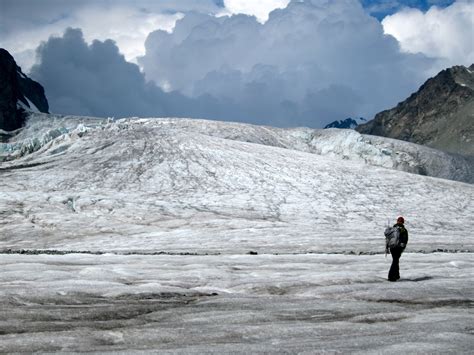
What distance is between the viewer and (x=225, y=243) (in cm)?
4550

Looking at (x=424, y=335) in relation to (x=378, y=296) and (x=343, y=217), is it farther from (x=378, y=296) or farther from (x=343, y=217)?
(x=343, y=217)

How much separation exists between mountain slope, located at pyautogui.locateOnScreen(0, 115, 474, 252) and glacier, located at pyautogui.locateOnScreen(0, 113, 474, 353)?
217 millimetres

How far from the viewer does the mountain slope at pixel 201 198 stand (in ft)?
161

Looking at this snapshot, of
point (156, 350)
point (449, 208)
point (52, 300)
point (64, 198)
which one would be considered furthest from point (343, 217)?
point (156, 350)

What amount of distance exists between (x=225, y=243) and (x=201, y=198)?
54.0ft

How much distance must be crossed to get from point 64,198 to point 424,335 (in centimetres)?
4853

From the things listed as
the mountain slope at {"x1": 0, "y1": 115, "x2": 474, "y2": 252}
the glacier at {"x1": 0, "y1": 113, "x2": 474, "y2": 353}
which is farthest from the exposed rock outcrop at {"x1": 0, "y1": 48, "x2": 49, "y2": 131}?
the mountain slope at {"x1": 0, "y1": 115, "x2": 474, "y2": 252}

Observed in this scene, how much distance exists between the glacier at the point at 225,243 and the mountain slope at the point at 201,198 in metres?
0.22

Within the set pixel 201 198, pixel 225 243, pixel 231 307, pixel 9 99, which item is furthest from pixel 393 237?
pixel 9 99

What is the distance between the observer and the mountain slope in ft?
161

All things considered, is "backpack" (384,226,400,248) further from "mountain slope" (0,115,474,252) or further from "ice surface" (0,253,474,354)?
"mountain slope" (0,115,474,252)

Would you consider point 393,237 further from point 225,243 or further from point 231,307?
point 225,243

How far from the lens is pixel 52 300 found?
719 inches

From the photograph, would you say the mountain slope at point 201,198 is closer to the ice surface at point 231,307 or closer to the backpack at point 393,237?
the ice surface at point 231,307
